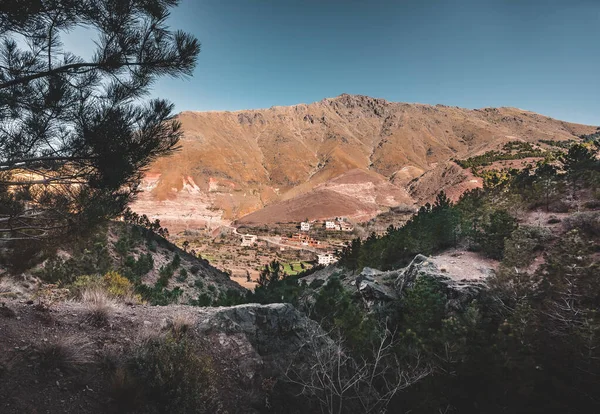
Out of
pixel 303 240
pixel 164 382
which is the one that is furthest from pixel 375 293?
pixel 303 240

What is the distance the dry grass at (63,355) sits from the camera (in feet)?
15.1

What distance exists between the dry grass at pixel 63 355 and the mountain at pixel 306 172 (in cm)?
8784

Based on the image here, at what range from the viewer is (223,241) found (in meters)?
81.8

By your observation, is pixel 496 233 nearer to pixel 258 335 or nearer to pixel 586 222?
pixel 586 222

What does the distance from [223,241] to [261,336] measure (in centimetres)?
7633

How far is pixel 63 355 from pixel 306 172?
521 feet

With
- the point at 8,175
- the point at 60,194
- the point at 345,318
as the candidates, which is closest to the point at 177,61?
the point at 60,194

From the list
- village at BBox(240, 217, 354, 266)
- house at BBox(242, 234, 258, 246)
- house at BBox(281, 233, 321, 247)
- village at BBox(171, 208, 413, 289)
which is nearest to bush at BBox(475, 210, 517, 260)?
village at BBox(171, 208, 413, 289)

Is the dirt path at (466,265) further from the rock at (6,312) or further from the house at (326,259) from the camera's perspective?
the house at (326,259)

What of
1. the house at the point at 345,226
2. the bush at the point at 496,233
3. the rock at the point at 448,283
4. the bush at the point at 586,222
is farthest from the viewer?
the house at the point at 345,226

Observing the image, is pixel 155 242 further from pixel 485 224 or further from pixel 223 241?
pixel 223 241

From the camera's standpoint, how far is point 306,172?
162m

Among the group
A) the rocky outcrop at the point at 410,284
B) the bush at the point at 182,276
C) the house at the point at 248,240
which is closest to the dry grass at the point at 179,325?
the rocky outcrop at the point at 410,284

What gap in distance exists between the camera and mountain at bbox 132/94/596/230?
358 feet
